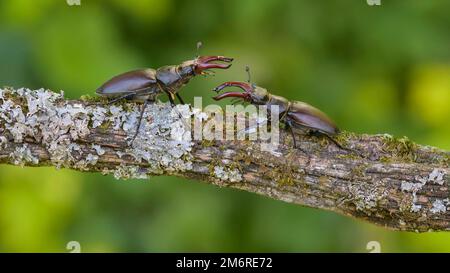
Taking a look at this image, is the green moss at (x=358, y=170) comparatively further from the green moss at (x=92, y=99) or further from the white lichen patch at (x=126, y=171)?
the green moss at (x=92, y=99)

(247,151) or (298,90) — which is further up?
(298,90)

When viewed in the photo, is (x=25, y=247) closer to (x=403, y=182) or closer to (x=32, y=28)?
(x=32, y=28)

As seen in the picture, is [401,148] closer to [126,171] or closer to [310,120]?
[310,120]

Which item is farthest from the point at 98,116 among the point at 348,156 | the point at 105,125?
the point at 348,156

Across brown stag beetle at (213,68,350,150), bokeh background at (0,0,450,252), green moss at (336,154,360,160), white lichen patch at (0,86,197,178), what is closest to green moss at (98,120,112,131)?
white lichen patch at (0,86,197,178)

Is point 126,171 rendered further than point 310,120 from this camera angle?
No
